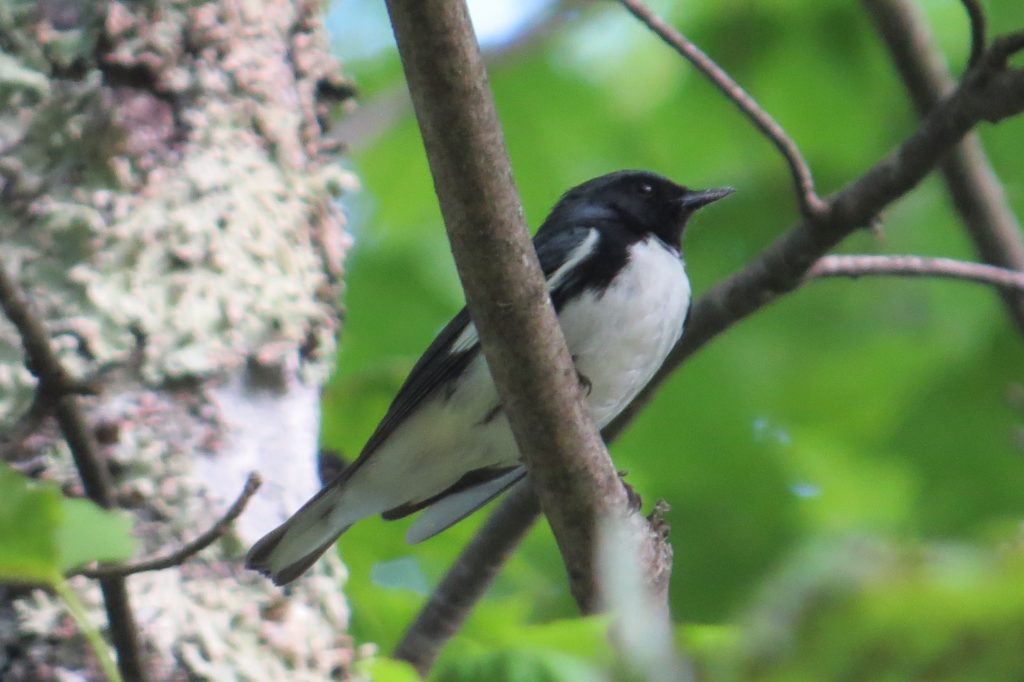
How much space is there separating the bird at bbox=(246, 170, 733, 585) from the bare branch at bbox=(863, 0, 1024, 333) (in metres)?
0.87

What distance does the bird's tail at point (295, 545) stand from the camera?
231 centimetres

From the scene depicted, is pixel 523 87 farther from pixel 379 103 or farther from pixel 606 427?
pixel 606 427

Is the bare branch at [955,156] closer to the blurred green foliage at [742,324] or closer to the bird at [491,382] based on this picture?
the blurred green foliage at [742,324]

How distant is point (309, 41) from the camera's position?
302cm

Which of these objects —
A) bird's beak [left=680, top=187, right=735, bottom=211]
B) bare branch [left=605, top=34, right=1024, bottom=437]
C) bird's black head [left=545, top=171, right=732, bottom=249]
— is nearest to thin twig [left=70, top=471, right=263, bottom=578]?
bare branch [left=605, top=34, right=1024, bottom=437]

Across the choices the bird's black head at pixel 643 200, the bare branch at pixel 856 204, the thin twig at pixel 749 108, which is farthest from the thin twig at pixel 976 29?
the bird's black head at pixel 643 200

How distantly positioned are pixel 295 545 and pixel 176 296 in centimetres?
57

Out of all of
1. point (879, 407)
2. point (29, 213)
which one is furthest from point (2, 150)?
point (879, 407)

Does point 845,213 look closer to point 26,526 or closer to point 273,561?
point 273,561

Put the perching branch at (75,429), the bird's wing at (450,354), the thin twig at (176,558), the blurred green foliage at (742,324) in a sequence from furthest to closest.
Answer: the blurred green foliage at (742,324), the bird's wing at (450,354), the perching branch at (75,429), the thin twig at (176,558)

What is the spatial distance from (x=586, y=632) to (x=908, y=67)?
2.87 meters

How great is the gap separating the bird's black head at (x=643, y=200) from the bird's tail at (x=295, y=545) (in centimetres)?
129

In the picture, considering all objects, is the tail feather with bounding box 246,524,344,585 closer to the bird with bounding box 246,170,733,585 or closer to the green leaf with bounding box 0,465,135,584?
the bird with bounding box 246,170,733,585

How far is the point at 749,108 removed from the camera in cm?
254
